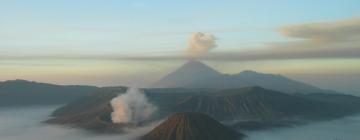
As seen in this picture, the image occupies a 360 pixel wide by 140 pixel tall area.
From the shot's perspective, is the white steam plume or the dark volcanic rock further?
the white steam plume

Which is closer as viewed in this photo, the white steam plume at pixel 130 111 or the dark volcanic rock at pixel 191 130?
the dark volcanic rock at pixel 191 130

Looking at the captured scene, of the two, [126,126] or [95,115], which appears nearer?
[126,126]

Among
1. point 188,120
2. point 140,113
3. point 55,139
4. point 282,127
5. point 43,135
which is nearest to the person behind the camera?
point 188,120

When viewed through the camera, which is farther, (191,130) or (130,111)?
(130,111)

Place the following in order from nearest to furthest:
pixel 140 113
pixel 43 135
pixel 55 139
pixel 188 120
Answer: pixel 188 120 < pixel 55 139 < pixel 43 135 < pixel 140 113

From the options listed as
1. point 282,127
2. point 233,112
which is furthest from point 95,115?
point 282,127

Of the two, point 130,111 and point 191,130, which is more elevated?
point 130,111

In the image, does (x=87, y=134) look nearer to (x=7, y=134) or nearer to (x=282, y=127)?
(x=7, y=134)
